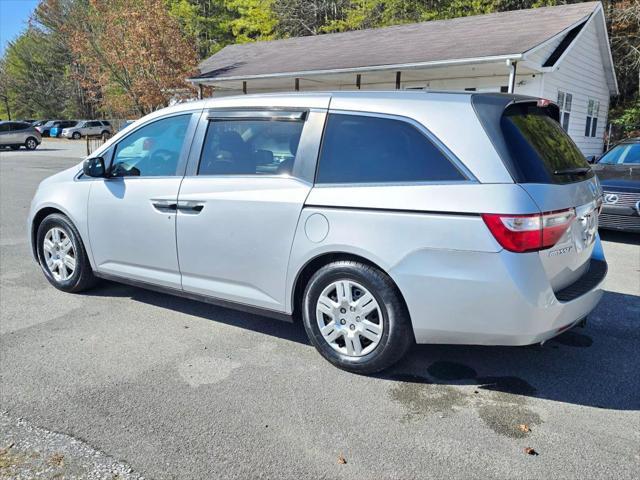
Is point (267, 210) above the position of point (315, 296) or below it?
above

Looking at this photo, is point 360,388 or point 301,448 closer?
point 301,448

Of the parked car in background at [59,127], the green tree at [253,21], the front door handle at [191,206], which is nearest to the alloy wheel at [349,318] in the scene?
the front door handle at [191,206]

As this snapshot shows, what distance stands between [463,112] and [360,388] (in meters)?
1.81

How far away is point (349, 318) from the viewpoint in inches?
133

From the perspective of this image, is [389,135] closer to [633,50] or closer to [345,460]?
[345,460]

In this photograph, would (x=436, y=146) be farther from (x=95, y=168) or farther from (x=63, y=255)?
(x=63, y=255)

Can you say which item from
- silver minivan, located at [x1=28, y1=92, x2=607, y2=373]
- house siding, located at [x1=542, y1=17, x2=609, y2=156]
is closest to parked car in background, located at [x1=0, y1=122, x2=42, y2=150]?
house siding, located at [x1=542, y1=17, x2=609, y2=156]

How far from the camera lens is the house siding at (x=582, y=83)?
1484 cm

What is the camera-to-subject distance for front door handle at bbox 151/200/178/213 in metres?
4.02

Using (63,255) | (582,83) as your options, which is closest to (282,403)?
(63,255)

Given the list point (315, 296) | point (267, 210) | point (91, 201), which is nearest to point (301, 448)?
point (315, 296)

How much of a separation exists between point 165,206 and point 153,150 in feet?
1.98

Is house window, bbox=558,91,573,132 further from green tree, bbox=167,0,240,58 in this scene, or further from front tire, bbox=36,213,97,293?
green tree, bbox=167,0,240,58

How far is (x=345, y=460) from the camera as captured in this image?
2.55 m
